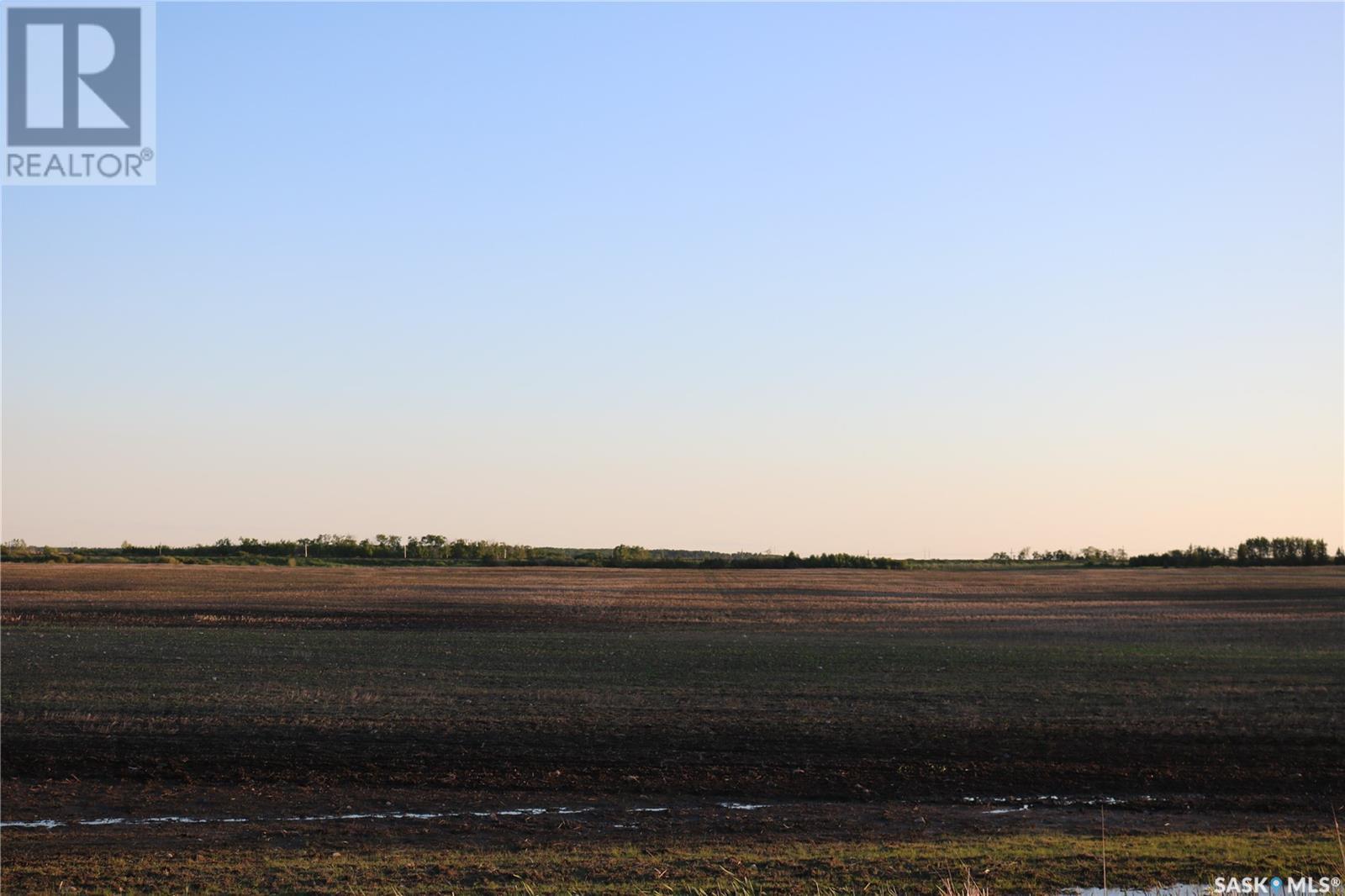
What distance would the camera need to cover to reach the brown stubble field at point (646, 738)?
13.0 meters

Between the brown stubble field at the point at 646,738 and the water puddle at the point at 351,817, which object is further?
the water puddle at the point at 351,817

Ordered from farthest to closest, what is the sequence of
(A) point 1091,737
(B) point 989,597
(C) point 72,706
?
(B) point 989,597 → (C) point 72,706 → (A) point 1091,737

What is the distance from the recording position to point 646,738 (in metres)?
18.6

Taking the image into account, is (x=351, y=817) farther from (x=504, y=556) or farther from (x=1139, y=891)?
(x=504, y=556)

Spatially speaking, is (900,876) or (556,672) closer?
(900,876)

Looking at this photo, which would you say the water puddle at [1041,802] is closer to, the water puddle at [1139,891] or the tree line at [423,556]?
the water puddle at [1139,891]

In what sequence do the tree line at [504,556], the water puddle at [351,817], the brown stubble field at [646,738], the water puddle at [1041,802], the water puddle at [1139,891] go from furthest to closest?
the tree line at [504,556] → the water puddle at [1041,802] → the water puddle at [351,817] → the brown stubble field at [646,738] → the water puddle at [1139,891]

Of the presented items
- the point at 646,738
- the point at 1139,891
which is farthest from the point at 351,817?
the point at 1139,891

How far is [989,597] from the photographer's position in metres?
68.2

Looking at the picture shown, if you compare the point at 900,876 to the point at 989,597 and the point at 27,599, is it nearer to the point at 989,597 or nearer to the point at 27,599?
the point at 27,599

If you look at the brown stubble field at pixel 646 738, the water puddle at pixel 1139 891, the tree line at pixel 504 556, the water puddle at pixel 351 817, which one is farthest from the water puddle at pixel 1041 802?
the tree line at pixel 504 556

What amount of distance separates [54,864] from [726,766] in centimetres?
893

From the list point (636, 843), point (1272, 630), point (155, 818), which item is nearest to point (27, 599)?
point (155, 818)

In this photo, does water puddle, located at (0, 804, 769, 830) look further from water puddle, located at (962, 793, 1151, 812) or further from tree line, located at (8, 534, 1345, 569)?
tree line, located at (8, 534, 1345, 569)
